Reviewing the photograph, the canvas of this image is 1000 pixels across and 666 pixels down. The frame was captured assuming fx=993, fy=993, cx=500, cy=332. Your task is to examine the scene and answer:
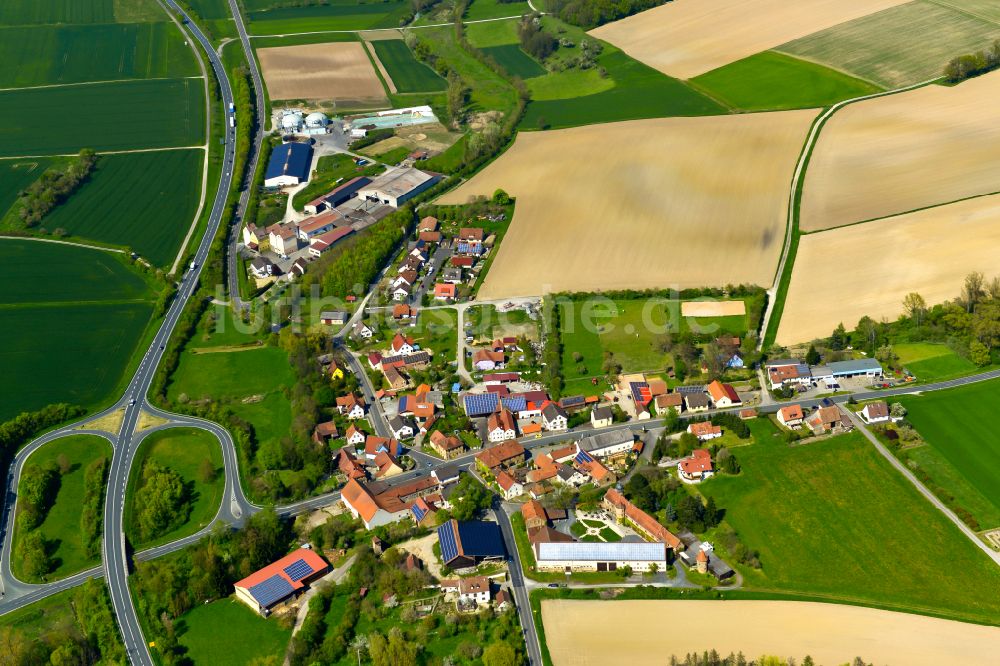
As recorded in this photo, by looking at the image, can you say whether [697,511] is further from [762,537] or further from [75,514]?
[75,514]

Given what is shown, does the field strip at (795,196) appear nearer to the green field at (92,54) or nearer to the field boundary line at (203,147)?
the field boundary line at (203,147)

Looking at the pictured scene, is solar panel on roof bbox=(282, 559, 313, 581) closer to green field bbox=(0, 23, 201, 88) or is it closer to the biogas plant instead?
the biogas plant

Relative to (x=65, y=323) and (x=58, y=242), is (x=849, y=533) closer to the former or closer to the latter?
(x=65, y=323)

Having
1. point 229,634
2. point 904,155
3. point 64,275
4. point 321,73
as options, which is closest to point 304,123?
point 321,73

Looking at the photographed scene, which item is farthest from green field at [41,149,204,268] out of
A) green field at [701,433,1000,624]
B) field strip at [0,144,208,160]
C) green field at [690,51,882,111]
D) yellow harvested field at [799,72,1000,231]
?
green field at [690,51,882,111]

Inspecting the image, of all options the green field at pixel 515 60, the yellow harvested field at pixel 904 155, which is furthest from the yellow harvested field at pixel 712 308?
the green field at pixel 515 60
